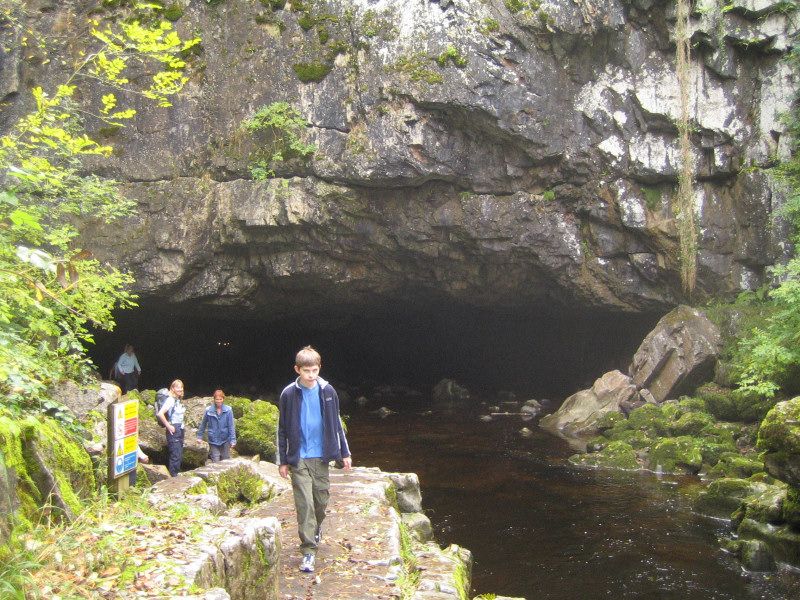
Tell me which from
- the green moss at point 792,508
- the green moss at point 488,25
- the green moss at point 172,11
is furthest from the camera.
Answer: the green moss at point 172,11

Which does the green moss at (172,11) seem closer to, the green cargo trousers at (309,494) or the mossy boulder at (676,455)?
the mossy boulder at (676,455)

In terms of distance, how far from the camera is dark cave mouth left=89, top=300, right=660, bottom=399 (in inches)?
873

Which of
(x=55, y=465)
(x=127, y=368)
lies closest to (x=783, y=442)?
(x=55, y=465)

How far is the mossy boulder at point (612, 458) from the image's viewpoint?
13.1 m

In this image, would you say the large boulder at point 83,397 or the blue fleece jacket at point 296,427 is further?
the large boulder at point 83,397

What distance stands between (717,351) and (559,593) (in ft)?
32.4

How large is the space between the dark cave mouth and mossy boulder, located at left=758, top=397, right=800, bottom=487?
11099 millimetres

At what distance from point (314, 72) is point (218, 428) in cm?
958

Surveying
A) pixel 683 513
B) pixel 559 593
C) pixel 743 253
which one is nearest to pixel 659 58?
pixel 743 253

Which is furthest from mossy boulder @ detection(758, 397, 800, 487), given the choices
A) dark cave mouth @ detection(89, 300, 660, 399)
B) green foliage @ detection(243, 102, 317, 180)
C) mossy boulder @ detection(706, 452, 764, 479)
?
dark cave mouth @ detection(89, 300, 660, 399)

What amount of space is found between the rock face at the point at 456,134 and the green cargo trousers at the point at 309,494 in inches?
443

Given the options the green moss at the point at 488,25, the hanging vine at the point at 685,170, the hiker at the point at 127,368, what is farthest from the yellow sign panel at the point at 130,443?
the hanging vine at the point at 685,170

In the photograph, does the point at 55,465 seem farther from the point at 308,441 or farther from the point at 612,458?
the point at 612,458

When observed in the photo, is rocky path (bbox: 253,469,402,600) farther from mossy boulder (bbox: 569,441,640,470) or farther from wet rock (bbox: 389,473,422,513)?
mossy boulder (bbox: 569,441,640,470)
